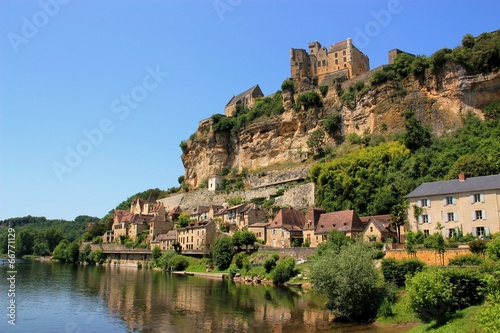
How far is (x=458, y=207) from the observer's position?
40844mm

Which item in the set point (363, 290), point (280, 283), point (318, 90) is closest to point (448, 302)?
point (363, 290)

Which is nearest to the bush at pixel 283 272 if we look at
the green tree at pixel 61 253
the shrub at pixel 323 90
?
the shrub at pixel 323 90

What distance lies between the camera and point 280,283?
1906 inches

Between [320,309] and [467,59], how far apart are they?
47.9 metres

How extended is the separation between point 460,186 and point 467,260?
41.8 ft

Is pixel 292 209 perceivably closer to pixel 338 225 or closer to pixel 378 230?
pixel 338 225

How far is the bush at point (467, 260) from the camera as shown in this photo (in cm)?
3009

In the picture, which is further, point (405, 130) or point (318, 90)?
point (318, 90)

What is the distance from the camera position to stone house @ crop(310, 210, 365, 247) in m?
51.9

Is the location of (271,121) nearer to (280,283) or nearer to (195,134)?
(195,134)

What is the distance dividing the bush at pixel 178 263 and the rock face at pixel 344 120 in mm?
30716

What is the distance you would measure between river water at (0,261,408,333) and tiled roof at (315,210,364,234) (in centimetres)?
1230

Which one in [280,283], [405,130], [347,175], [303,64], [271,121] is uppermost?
[303,64]

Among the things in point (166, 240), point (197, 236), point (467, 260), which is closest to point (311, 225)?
point (197, 236)
